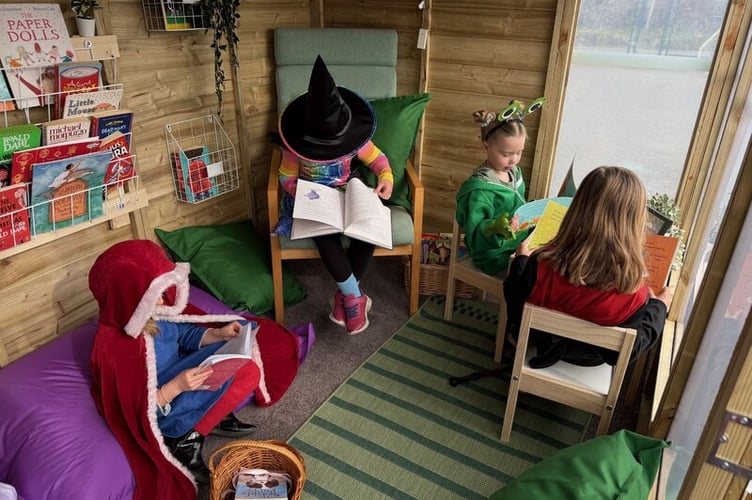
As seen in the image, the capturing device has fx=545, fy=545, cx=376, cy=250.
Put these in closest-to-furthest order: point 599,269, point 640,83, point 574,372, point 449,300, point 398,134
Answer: point 599,269 → point 574,372 → point 640,83 → point 449,300 → point 398,134

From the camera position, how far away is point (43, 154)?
5.78ft

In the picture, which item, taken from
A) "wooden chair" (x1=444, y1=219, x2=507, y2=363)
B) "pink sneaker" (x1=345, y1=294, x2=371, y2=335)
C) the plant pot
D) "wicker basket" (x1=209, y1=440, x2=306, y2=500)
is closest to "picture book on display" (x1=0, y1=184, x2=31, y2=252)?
the plant pot

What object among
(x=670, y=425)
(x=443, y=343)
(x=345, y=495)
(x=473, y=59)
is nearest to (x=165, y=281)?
(x=345, y=495)

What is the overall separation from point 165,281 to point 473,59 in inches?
73.1

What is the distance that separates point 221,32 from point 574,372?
Answer: 2.00m

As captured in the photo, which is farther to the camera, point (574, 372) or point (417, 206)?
point (417, 206)

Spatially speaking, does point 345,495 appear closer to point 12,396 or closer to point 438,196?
point 12,396

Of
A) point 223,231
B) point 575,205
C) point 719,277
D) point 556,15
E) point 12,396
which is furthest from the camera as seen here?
point 223,231

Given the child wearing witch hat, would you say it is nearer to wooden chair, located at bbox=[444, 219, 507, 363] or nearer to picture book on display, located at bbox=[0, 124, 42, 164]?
wooden chair, located at bbox=[444, 219, 507, 363]

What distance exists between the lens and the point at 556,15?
2.40 metres

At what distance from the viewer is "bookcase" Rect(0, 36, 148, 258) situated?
180cm

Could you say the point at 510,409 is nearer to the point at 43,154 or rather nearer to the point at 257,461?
the point at 257,461

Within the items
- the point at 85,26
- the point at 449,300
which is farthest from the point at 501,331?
the point at 85,26

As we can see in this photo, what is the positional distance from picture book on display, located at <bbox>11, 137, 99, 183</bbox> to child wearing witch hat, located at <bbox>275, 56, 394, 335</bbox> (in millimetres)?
764
